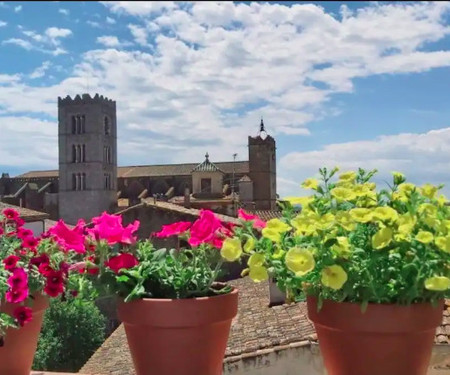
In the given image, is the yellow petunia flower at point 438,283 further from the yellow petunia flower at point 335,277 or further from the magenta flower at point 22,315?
the magenta flower at point 22,315

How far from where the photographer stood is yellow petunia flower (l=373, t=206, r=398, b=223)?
142cm

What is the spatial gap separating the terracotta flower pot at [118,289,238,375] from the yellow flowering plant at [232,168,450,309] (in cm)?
22

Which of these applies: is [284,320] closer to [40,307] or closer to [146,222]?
[40,307]

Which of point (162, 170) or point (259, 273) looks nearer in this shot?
point (259, 273)

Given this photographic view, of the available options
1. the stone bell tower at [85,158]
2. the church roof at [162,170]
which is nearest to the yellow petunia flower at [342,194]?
the stone bell tower at [85,158]

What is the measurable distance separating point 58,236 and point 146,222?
15201mm

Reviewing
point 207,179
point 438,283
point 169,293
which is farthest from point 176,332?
point 207,179

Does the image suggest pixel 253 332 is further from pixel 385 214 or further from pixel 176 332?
pixel 385 214

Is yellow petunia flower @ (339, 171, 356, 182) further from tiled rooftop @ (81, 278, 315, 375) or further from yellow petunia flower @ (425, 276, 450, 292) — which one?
tiled rooftop @ (81, 278, 315, 375)

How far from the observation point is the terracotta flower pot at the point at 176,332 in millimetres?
1604

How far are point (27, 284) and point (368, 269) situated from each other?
3.25ft

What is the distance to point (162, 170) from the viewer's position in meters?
49.2

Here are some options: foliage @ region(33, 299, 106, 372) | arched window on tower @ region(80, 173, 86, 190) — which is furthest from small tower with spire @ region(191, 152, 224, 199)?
foliage @ region(33, 299, 106, 372)

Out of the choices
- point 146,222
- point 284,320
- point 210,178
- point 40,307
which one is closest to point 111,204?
point 210,178
